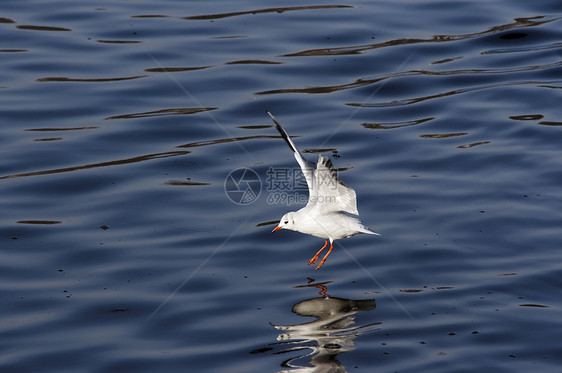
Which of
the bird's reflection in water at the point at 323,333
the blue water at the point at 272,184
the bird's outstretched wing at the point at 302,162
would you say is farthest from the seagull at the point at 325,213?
the bird's reflection in water at the point at 323,333

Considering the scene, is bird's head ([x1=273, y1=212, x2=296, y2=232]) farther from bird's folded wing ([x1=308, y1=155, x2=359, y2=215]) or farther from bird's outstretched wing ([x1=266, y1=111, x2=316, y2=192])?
bird's outstretched wing ([x1=266, y1=111, x2=316, y2=192])

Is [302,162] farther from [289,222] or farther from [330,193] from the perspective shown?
[289,222]

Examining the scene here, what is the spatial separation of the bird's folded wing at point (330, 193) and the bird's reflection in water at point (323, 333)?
3.90ft

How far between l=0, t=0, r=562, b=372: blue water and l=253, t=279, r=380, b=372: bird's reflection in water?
3cm

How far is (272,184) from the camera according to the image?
1424 centimetres

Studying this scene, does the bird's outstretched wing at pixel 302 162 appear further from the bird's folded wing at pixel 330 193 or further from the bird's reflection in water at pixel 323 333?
the bird's reflection in water at pixel 323 333

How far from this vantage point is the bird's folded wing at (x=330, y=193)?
421 inches

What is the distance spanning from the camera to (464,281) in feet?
36.5

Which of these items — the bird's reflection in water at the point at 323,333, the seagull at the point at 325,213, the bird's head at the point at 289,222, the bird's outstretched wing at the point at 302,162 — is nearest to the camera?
the bird's reflection in water at the point at 323,333

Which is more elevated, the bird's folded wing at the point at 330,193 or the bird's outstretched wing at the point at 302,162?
the bird's outstretched wing at the point at 302,162

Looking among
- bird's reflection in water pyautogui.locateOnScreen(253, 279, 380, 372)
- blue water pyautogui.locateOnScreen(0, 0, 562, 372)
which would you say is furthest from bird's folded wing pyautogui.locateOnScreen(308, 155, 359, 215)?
bird's reflection in water pyautogui.locateOnScreen(253, 279, 380, 372)

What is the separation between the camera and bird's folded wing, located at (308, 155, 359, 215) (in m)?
10.7

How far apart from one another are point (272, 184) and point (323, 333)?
184 inches

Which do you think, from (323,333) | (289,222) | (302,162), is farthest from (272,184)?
(323,333)
